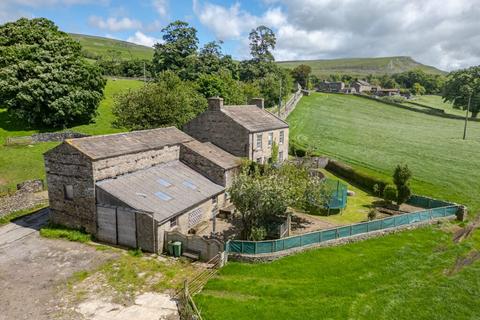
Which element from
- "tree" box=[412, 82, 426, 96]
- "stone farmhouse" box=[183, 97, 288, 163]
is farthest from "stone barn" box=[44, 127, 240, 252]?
"tree" box=[412, 82, 426, 96]

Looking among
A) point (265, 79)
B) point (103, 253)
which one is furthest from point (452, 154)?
point (103, 253)

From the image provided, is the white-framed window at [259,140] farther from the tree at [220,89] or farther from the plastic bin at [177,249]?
the tree at [220,89]

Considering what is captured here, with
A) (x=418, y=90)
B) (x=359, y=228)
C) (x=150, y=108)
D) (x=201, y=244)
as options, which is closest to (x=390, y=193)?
(x=359, y=228)

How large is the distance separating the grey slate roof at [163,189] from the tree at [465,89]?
93785mm

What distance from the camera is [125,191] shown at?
25.3 meters

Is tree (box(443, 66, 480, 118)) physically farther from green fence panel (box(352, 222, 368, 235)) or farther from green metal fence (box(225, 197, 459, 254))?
green fence panel (box(352, 222, 368, 235))

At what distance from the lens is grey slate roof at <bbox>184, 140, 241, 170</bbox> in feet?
109

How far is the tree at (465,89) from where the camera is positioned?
9944 centimetres

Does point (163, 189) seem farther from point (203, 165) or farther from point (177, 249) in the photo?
point (203, 165)

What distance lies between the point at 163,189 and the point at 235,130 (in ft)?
44.9

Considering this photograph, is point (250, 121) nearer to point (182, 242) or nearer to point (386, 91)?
point (182, 242)

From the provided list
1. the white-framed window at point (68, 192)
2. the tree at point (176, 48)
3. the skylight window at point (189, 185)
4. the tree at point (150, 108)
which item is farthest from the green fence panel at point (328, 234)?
the tree at point (176, 48)

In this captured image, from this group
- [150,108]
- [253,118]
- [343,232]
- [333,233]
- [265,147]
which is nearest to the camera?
[333,233]

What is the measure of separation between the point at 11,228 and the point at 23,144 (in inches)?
1035
